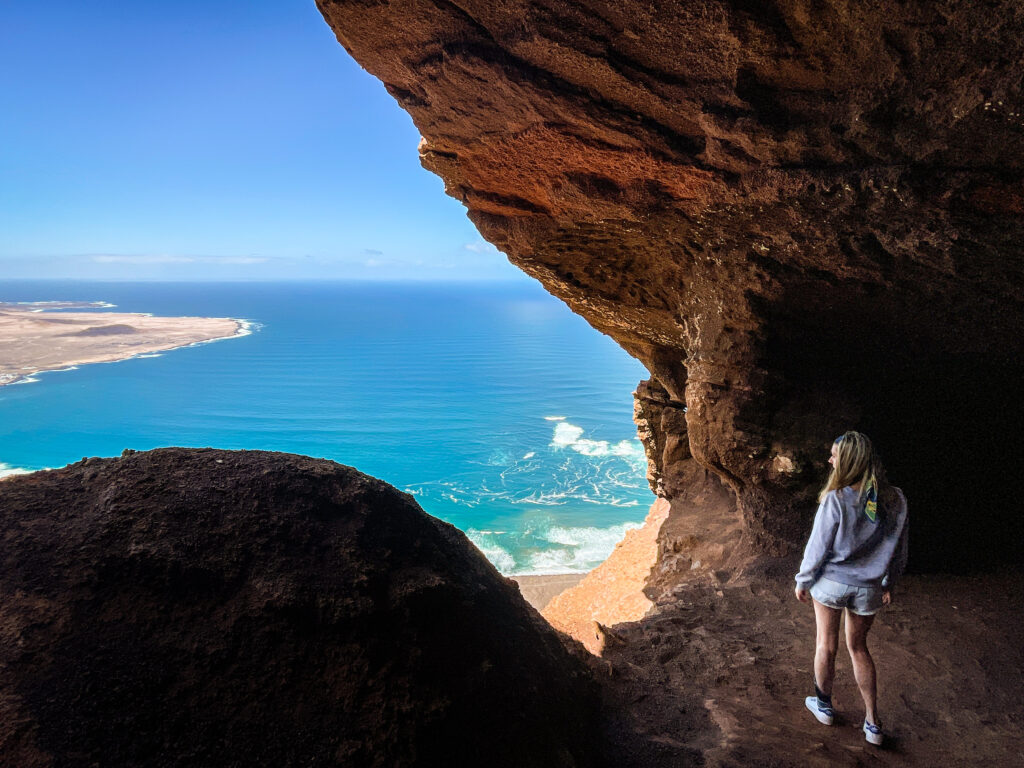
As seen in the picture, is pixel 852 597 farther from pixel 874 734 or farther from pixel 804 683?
pixel 804 683

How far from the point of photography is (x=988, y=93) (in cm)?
299

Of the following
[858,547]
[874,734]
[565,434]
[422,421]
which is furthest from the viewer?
[422,421]

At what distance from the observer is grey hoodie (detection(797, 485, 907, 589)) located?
3305mm

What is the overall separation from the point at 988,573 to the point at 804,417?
2.17 metres

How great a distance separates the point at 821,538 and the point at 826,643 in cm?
68

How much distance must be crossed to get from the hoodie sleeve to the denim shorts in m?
0.09

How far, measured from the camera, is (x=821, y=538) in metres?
3.36

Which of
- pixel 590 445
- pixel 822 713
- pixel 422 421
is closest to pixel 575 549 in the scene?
pixel 590 445

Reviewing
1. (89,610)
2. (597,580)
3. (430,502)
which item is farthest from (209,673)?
(430,502)

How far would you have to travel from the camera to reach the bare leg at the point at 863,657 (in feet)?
11.0

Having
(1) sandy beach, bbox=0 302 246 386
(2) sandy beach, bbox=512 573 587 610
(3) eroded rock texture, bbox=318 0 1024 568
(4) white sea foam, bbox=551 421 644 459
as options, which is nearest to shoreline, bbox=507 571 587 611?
(2) sandy beach, bbox=512 573 587 610

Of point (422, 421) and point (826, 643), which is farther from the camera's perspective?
point (422, 421)

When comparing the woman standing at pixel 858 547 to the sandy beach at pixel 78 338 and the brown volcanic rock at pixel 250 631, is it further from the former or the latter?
the sandy beach at pixel 78 338

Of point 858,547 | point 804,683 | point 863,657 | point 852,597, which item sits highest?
point 858,547
